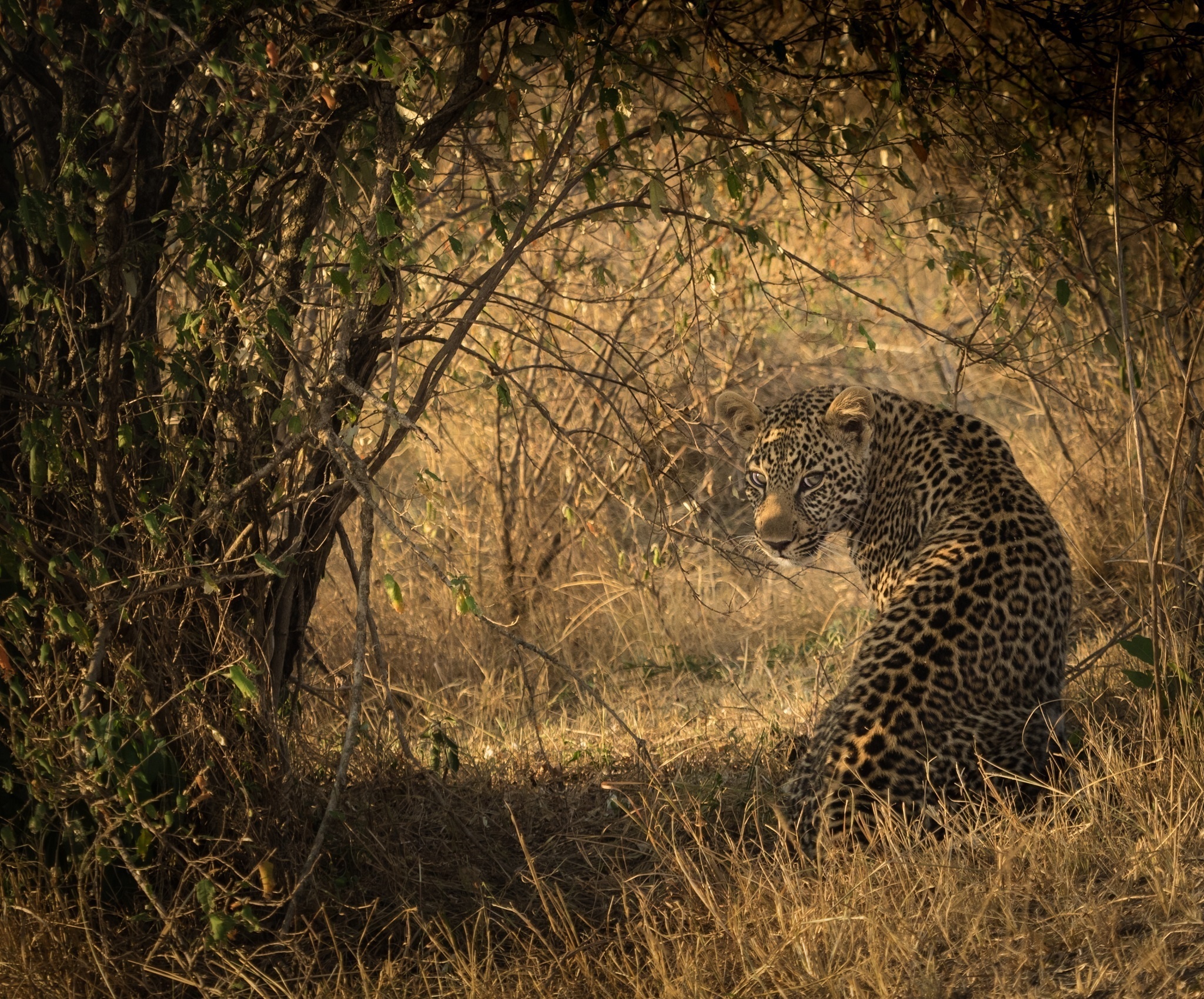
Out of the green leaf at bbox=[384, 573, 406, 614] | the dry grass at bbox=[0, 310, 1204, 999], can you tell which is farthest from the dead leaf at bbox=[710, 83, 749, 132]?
the green leaf at bbox=[384, 573, 406, 614]

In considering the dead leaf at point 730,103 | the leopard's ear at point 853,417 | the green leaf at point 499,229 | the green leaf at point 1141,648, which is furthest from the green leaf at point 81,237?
the green leaf at point 1141,648

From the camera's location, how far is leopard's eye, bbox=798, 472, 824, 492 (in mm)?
5988

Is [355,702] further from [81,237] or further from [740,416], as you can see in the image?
[740,416]

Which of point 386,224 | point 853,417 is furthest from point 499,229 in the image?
point 853,417

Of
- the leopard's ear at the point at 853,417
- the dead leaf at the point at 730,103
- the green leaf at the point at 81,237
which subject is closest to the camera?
the green leaf at the point at 81,237

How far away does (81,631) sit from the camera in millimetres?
3715

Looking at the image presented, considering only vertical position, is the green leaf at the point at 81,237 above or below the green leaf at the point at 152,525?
above

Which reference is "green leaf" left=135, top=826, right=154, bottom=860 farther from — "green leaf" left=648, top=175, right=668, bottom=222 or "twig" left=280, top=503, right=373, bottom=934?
"green leaf" left=648, top=175, right=668, bottom=222

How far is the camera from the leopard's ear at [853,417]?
5824 millimetres

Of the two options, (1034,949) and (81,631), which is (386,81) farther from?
(1034,949)

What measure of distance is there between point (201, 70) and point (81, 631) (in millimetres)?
1745

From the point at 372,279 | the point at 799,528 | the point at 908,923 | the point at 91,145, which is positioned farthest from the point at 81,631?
the point at 799,528

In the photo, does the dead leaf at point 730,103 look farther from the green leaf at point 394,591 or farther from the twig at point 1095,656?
the twig at point 1095,656

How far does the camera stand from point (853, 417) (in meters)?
5.91
